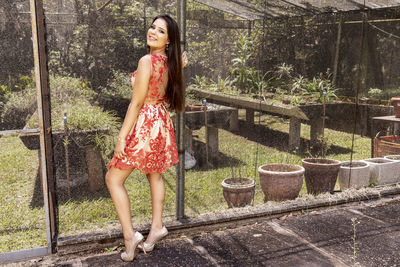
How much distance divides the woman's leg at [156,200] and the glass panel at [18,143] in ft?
2.74

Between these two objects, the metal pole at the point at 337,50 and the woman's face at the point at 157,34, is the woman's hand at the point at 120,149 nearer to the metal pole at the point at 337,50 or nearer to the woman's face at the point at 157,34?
the woman's face at the point at 157,34

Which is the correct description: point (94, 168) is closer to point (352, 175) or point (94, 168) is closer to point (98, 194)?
point (98, 194)

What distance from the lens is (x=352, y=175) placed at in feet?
14.0

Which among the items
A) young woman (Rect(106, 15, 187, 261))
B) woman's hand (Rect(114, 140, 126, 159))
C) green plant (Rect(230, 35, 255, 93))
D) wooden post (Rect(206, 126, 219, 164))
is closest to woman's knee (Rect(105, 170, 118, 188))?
young woman (Rect(106, 15, 187, 261))

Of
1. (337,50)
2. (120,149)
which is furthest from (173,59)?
(337,50)

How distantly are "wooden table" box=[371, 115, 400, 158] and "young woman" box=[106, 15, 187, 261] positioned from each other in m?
2.70

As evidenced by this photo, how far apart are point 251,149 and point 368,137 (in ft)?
5.53

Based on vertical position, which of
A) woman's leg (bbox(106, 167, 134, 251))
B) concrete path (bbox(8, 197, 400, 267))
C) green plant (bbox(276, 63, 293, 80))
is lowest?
concrete path (bbox(8, 197, 400, 267))

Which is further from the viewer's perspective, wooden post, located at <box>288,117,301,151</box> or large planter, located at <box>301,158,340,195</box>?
large planter, located at <box>301,158,340,195</box>

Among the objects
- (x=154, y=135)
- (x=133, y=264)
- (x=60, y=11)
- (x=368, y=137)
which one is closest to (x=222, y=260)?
(x=133, y=264)

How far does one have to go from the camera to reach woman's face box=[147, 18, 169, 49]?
2.75m

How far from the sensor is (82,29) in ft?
9.21

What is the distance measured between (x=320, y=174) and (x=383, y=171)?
0.90m

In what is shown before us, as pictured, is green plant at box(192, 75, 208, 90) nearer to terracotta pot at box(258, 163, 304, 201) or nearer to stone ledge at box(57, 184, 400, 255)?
terracotta pot at box(258, 163, 304, 201)
